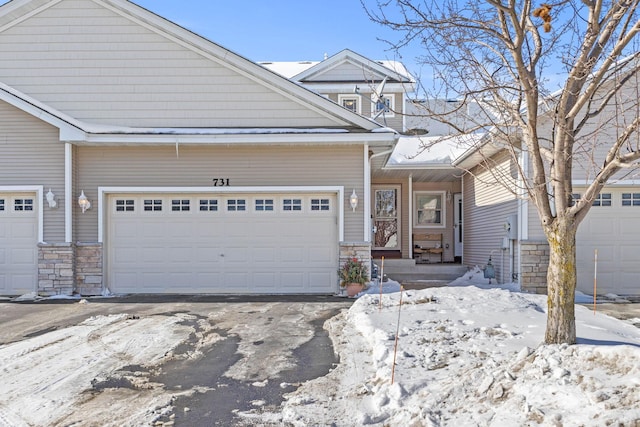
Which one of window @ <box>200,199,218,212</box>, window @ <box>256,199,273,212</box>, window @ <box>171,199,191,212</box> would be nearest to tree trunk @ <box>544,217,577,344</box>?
window @ <box>256,199,273,212</box>

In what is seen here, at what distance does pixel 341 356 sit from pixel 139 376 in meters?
2.14

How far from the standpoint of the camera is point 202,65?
11078 millimetres

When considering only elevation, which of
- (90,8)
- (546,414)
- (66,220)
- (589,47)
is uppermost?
(90,8)

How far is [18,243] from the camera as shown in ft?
35.6

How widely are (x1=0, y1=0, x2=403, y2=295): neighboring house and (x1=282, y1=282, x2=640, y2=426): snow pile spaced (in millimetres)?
4635

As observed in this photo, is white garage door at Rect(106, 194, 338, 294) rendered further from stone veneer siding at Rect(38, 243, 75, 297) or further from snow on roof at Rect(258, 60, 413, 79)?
snow on roof at Rect(258, 60, 413, 79)

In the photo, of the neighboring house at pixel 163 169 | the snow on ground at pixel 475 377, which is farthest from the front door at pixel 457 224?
the snow on ground at pixel 475 377

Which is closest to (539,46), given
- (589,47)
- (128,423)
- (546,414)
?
(589,47)

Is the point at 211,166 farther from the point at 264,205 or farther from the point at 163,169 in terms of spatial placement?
the point at 264,205

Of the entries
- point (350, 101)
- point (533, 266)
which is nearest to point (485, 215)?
point (533, 266)

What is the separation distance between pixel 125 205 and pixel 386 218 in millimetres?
8074

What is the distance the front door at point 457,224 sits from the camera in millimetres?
16438

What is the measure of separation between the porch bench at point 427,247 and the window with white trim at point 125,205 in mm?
8911

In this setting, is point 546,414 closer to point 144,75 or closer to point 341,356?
point 341,356
